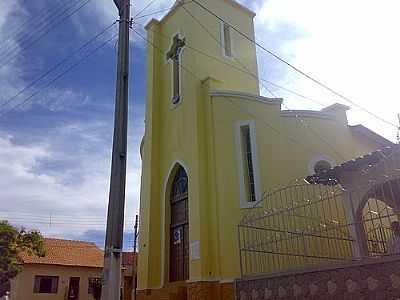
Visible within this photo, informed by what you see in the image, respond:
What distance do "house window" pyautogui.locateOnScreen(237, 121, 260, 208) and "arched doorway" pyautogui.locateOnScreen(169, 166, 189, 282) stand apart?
2.15 m

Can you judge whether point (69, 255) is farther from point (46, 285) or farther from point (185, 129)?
point (185, 129)

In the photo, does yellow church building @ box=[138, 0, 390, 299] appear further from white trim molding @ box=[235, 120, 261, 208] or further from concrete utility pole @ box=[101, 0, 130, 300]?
concrete utility pole @ box=[101, 0, 130, 300]

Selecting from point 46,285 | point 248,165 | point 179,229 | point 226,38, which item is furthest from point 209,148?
point 46,285

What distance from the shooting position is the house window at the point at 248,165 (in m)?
12.3

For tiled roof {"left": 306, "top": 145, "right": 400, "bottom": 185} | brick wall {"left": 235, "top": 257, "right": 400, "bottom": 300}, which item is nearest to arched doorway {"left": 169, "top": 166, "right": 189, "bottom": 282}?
tiled roof {"left": 306, "top": 145, "right": 400, "bottom": 185}

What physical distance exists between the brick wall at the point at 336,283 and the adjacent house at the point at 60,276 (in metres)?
21.4

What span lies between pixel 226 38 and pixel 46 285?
2137 centimetres

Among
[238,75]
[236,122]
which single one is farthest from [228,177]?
[238,75]

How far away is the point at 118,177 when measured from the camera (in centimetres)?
707

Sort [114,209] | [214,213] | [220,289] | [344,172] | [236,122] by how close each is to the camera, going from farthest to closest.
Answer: [236,122] → [214,213] → [220,289] → [344,172] → [114,209]

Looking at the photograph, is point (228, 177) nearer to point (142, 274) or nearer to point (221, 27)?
point (142, 274)

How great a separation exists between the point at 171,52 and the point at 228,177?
20.4ft

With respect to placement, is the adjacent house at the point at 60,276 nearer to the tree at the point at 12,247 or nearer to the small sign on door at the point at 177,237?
the tree at the point at 12,247

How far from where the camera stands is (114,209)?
679 centimetres
